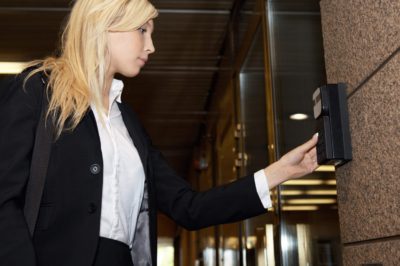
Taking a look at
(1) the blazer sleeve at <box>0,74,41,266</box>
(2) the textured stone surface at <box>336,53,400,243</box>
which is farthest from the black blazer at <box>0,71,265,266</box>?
(2) the textured stone surface at <box>336,53,400,243</box>

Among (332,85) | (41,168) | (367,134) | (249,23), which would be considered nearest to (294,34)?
(249,23)

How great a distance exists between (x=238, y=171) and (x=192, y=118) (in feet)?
12.6

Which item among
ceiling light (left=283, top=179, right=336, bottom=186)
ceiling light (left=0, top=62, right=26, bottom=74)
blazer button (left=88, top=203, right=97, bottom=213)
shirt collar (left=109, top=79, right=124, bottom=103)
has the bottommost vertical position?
blazer button (left=88, top=203, right=97, bottom=213)

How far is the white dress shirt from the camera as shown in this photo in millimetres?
1437

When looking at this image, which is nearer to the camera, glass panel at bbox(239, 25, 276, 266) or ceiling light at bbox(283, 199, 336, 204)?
ceiling light at bbox(283, 199, 336, 204)

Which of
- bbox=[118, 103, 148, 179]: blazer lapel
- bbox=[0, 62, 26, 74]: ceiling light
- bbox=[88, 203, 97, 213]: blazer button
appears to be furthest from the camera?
bbox=[0, 62, 26, 74]: ceiling light

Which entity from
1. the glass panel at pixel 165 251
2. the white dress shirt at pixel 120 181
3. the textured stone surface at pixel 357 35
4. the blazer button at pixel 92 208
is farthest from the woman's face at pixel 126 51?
the glass panel at pixel 165 251

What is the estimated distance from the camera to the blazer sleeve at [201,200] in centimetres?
165

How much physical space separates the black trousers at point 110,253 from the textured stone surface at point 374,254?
1.99 feet

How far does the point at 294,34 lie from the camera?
3133 mm

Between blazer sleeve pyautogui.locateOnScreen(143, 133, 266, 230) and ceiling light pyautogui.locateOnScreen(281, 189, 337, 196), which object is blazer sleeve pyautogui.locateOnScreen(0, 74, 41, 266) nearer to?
blazer sleeve pyautogui.locateOnScreen(143, 133, 266, 230)

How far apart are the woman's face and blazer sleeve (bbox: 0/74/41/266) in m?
0.27

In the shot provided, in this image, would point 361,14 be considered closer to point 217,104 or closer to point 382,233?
point 382,233

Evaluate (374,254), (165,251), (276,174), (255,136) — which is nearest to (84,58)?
(276,174)
